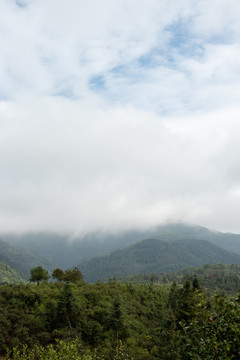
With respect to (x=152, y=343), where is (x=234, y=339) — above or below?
above

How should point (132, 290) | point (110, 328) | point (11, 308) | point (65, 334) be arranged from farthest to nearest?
1. point (132, 290)
2. point (110, 328)
3. point (11, 308)
4. point (65, 334)

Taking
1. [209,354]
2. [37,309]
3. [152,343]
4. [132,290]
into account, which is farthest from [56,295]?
[209,354]

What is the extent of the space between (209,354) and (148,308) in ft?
255

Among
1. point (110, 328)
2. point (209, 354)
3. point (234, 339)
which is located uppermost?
point (234, 339)

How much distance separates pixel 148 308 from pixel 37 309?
42.0 metres

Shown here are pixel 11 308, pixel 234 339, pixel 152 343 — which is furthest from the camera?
pixel 152 343

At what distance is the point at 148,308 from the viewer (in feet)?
257

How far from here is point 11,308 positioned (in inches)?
1877

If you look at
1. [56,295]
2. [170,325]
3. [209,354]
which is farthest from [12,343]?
[209,354]

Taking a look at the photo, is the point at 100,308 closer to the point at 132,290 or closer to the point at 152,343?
the point at 152,343

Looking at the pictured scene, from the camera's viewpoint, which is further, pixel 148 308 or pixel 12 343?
pixel 148 308

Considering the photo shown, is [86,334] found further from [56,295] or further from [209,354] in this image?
[209,354]

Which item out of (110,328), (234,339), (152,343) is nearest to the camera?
(234,339)

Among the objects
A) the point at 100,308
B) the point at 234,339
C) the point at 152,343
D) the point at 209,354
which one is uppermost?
the point at 234,339
